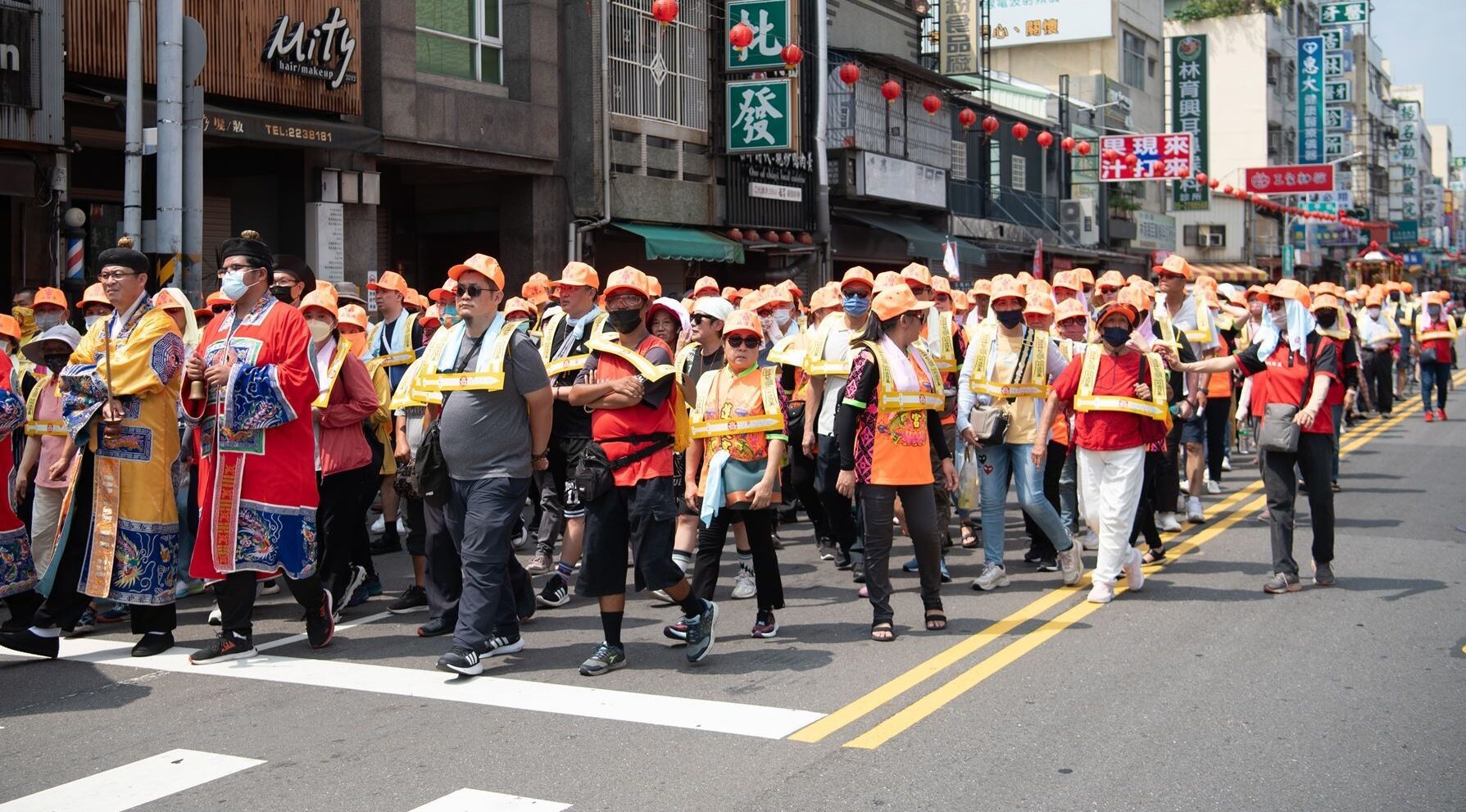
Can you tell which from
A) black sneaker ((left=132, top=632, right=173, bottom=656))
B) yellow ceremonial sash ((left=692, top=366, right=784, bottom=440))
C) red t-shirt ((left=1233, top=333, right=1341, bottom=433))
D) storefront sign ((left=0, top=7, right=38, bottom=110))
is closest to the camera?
black sneaker ((left=132, top=632, right=173, bottom=656))

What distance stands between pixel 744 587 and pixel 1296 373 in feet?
12.3

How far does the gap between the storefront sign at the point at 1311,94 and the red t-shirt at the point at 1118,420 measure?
62.6 meters

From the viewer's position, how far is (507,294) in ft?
71.8

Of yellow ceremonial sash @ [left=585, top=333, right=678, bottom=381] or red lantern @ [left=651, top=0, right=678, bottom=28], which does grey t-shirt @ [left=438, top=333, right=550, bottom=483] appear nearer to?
yellow ceremonial sash @ [left=585, top=333, right=678, bottom=381]

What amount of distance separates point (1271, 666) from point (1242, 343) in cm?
879

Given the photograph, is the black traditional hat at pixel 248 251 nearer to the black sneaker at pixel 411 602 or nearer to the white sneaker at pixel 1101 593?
the black sneaker at pixel 411 602

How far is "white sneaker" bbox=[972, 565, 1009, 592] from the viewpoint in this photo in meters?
9.58

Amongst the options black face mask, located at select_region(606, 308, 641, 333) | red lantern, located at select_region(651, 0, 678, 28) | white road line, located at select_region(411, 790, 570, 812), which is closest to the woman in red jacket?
black face mask, located at select_region(606, 308, 641, 333)

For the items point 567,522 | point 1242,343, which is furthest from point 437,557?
point 1242,343

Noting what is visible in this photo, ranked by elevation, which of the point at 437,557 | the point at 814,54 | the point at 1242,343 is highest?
the point at 814,54

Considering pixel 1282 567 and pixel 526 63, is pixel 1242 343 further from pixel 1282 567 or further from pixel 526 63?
pixel 526 63

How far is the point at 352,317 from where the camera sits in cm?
1000

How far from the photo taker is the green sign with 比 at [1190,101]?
52156 mm

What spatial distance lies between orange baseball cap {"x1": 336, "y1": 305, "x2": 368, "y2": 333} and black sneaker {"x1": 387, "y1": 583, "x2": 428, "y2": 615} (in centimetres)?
190
